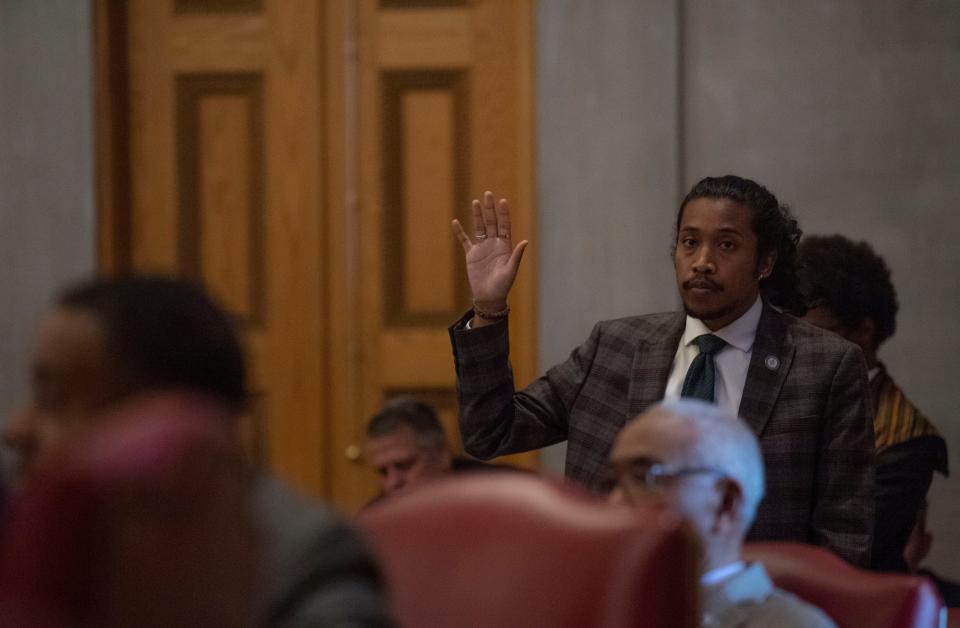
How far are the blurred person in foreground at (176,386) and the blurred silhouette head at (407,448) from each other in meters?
2.15

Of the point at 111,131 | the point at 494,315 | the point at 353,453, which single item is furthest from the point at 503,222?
the point at 111,131

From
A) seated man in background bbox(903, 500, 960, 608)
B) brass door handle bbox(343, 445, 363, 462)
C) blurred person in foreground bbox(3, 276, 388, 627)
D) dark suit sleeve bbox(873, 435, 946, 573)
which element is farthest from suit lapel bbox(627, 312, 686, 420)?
brass door handle bbox(343, 445, 363, 462)

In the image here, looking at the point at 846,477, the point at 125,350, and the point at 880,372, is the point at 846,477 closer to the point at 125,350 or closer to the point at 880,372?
the point at 880,372

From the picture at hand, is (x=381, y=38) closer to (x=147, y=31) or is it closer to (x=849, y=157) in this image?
(x=147, y=31)

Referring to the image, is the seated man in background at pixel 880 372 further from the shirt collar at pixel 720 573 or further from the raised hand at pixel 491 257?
the shirt collar at pixel 720 573

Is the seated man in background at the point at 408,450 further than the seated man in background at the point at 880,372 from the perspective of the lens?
Yes

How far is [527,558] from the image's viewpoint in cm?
123

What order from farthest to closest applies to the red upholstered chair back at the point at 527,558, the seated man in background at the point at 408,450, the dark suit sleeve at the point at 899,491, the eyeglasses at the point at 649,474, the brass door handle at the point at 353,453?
the brass door handle at the point at 353,453 < the seated man in background at the point at 408,450 < the dark suit sleeve at the point at 899,491 < the eyeglasses at the point at 649,474 < the red upholstered chair back at the point at 527,558

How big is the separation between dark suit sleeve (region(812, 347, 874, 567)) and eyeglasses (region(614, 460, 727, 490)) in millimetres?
556

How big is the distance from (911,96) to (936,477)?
3.53 ft

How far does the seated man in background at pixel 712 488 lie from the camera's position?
5.44 ft

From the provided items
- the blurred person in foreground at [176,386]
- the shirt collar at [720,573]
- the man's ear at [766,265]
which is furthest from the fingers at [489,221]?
the blurred person in foreground at [176,386]

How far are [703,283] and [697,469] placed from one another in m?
0.62

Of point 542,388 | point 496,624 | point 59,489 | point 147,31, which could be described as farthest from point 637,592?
point 147,31
